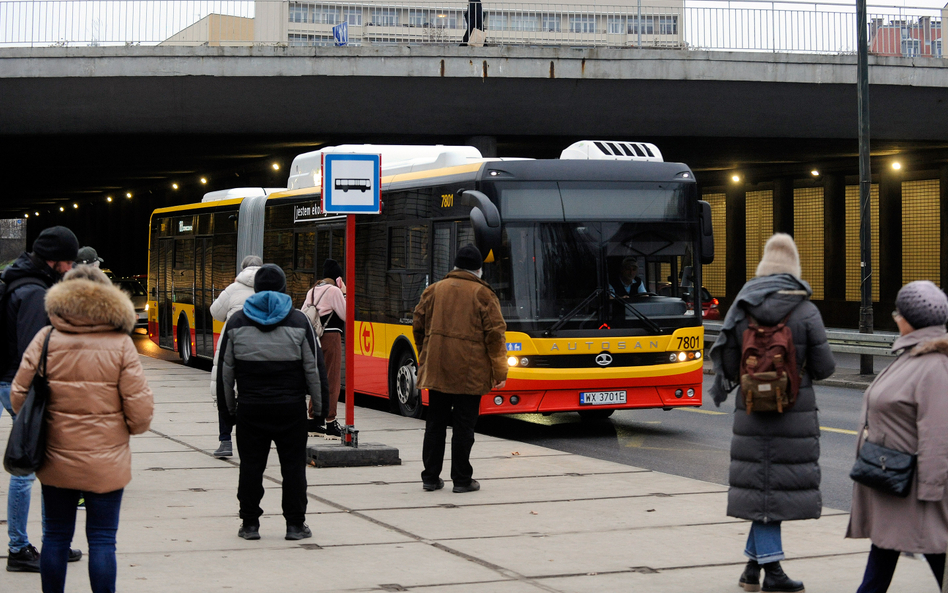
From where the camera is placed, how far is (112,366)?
5102 mm

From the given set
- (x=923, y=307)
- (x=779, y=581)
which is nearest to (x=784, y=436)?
(x=779, y=581)

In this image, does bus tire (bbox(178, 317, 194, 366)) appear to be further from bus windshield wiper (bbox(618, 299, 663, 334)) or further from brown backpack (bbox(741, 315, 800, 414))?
brown backpack (bbox(741, 315, 800, 414))

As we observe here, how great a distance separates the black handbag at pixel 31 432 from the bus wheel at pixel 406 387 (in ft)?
28.0

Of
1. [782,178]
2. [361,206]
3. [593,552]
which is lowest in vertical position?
[593,552]

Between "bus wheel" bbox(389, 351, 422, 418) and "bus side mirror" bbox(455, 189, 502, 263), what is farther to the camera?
"bus wheel" bbox(389, 351, 422, 418)

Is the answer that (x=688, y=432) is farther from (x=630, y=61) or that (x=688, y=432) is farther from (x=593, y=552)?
(x=630, y=61)

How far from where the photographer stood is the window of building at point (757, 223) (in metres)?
39.7

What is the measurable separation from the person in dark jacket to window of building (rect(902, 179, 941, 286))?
29361mm

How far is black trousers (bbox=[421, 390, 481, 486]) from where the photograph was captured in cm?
884

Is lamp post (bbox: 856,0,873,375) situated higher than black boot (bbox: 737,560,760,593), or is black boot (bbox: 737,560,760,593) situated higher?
lamp post (bbox: 856,0,873,375)

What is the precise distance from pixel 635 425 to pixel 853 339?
6.79 meters

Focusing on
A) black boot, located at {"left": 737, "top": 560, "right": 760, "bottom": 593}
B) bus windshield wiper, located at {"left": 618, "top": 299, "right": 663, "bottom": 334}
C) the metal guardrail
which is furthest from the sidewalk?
the metal guardrail

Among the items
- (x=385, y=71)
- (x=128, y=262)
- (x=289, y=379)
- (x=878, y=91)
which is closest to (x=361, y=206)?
(x=289, y=379)

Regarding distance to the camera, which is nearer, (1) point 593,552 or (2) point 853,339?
(1) point 593,552
